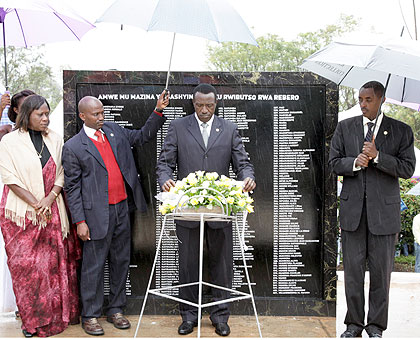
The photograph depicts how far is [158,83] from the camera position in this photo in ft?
20.3

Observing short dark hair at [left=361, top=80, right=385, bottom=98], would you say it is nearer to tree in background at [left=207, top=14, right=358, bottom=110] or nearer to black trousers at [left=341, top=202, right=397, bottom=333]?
black trousers at [left=341, top=202, right=397, bottom=333]

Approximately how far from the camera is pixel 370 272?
5.09 meters

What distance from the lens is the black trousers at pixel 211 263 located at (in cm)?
540

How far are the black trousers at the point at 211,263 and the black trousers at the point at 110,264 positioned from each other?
23.8 inches

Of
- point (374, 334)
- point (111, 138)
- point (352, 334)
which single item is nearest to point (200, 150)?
point (111, 138)

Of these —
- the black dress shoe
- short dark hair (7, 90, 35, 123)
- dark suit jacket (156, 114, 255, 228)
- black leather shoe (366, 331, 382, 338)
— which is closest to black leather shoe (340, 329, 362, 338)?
black leather shoe (366, 331, 382, 338)

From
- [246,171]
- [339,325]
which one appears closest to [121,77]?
[246,171]

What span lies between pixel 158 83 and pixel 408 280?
511 cm

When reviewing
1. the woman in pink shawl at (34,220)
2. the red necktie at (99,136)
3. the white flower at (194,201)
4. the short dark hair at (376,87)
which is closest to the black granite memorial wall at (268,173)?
the red necktie at (99,136)

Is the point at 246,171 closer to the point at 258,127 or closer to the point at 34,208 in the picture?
the point at 258,127

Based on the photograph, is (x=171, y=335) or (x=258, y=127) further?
(x=258, y=127)

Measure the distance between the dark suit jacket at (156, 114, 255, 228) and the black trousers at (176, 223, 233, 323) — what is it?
184 millimetres

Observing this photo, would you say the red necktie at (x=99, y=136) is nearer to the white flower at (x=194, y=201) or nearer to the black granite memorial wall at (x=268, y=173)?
the black granite memorial wall at (x=268, y=173)

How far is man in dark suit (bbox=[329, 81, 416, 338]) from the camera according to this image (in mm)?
5012
